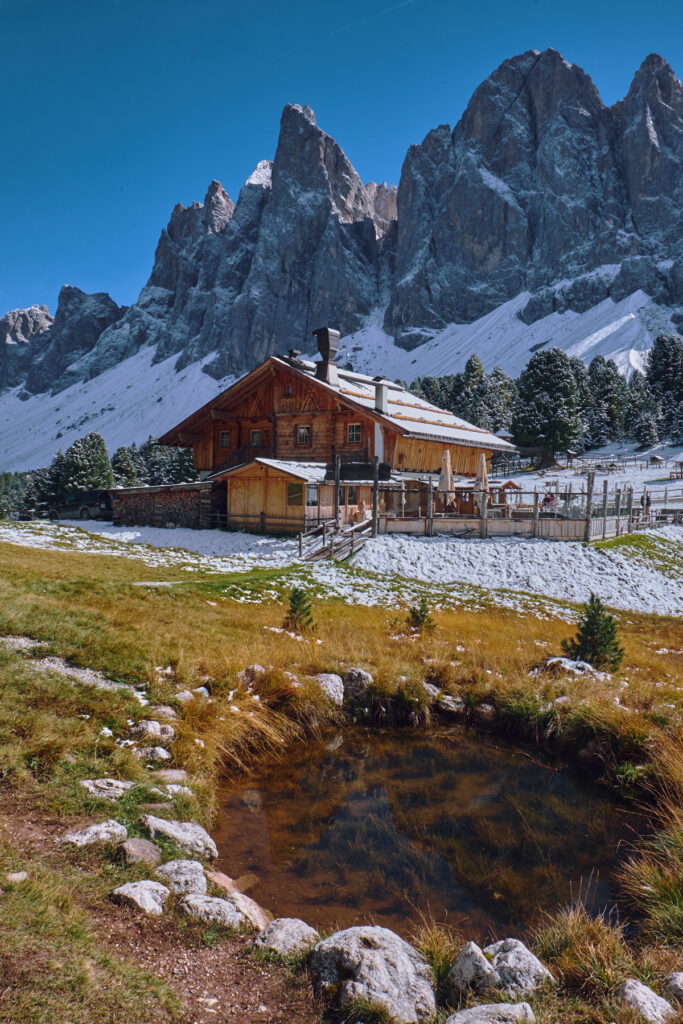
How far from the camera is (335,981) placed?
4457 mm

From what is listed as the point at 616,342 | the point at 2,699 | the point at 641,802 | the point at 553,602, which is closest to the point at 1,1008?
the point at 2,699

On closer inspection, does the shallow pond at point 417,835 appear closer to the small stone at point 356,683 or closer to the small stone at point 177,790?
the small stone at point 177,790

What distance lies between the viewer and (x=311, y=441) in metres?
38.6

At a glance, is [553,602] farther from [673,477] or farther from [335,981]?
[673,477]

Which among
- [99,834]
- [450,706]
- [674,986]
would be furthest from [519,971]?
[450,706]

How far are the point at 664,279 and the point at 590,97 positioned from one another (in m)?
79.7

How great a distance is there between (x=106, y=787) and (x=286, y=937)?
2.86m

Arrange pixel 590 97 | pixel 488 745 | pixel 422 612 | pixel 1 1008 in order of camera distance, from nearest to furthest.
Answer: pixel 1 1008, pixel 488 745, pixel 422 612, pixel 590 97

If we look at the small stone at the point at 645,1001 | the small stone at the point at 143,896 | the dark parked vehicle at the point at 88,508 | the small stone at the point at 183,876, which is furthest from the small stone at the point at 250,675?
the dark parked vehicle at the point at 88,508

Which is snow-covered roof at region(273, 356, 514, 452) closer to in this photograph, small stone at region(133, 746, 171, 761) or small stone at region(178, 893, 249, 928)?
small stone at region(133, 746, 171, 761)

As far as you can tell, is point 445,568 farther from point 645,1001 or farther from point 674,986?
point 645,1001

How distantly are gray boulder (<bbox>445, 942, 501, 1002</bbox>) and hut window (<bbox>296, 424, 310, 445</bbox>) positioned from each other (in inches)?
1390

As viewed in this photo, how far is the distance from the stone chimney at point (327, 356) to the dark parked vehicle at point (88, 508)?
18.8m

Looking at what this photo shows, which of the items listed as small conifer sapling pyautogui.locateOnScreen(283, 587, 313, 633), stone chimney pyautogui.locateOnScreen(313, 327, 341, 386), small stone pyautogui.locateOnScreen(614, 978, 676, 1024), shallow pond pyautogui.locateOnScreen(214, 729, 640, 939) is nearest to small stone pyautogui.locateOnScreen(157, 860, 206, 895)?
shallow pond pyautogui.locateOnScreen(214, 729, 640, 939)
